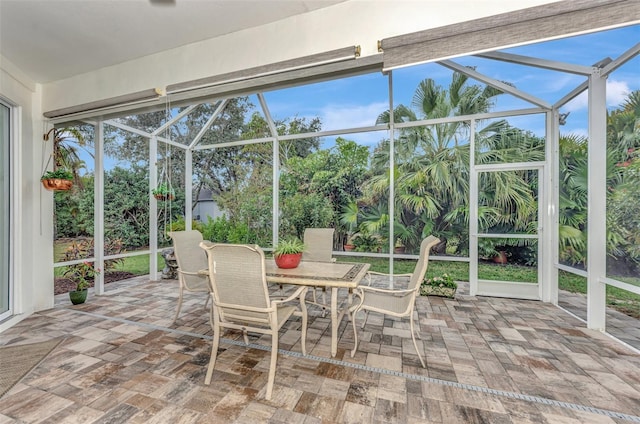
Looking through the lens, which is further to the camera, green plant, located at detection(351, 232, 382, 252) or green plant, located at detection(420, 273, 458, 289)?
green plant, located at detection(351, 232, 382, 252)

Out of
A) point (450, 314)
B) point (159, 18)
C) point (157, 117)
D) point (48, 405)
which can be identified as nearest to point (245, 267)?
point (48, 405)

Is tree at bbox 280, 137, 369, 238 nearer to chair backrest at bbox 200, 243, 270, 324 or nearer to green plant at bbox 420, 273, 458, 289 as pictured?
green plant at bbox 420, 273, 458, 289

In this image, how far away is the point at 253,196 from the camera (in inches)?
224

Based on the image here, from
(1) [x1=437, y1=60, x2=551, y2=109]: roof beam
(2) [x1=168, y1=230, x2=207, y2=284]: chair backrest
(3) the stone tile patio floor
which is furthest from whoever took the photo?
(1) [x1=437, y1=60, x2=551, y2=109]: roof beam

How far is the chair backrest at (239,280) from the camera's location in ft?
6.48

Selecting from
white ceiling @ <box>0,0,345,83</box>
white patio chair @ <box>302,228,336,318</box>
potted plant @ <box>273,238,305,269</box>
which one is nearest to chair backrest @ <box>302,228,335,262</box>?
white patio chair @ <box>302,228,336,318</box>

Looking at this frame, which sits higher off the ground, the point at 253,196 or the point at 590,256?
the point at 253,196

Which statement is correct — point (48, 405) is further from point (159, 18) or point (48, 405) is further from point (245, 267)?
point (159, 18)

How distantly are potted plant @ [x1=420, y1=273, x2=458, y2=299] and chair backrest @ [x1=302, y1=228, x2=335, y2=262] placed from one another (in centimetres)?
164

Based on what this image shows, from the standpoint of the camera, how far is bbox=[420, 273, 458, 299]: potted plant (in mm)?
4137

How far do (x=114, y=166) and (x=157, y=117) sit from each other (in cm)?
117

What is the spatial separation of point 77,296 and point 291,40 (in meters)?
4.33

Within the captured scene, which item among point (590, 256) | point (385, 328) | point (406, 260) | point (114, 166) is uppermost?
point (114, 166)

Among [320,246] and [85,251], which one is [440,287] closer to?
[320,246]
